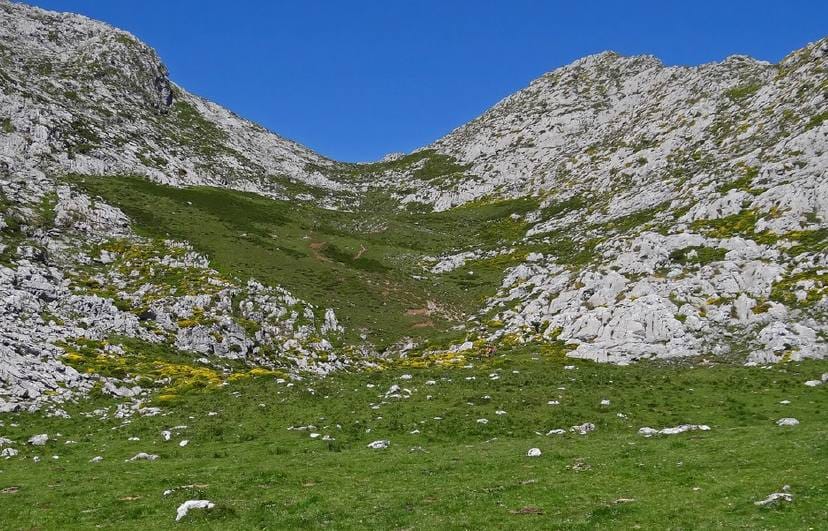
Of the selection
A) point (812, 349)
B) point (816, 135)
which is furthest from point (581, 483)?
point (816, 135)

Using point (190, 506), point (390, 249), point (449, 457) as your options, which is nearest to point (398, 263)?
point (390, 249)

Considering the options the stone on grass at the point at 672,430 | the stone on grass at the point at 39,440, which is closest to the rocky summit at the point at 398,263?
the stone on grass at the point at 672,430

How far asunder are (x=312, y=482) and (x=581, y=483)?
39.7ft

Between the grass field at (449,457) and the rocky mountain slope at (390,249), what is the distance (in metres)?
9.72

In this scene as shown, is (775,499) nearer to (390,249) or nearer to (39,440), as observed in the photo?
(39,440)

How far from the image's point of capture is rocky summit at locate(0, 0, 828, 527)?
51.3 metres

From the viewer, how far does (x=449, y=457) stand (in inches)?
1155

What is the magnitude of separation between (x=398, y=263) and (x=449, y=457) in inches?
3369

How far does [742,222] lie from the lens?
76.6 m

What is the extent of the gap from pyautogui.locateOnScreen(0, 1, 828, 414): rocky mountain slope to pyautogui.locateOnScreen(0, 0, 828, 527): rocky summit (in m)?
0.41

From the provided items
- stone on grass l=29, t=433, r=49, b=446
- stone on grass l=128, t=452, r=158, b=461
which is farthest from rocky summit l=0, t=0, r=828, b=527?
stone on grass l=128, t=452, r=158, b=461

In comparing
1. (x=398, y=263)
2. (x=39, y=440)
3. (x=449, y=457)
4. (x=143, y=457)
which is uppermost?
(x=398, y=263)

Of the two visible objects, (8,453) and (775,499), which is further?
(8,453)

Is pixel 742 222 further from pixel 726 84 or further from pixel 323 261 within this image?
pixel 726 84
